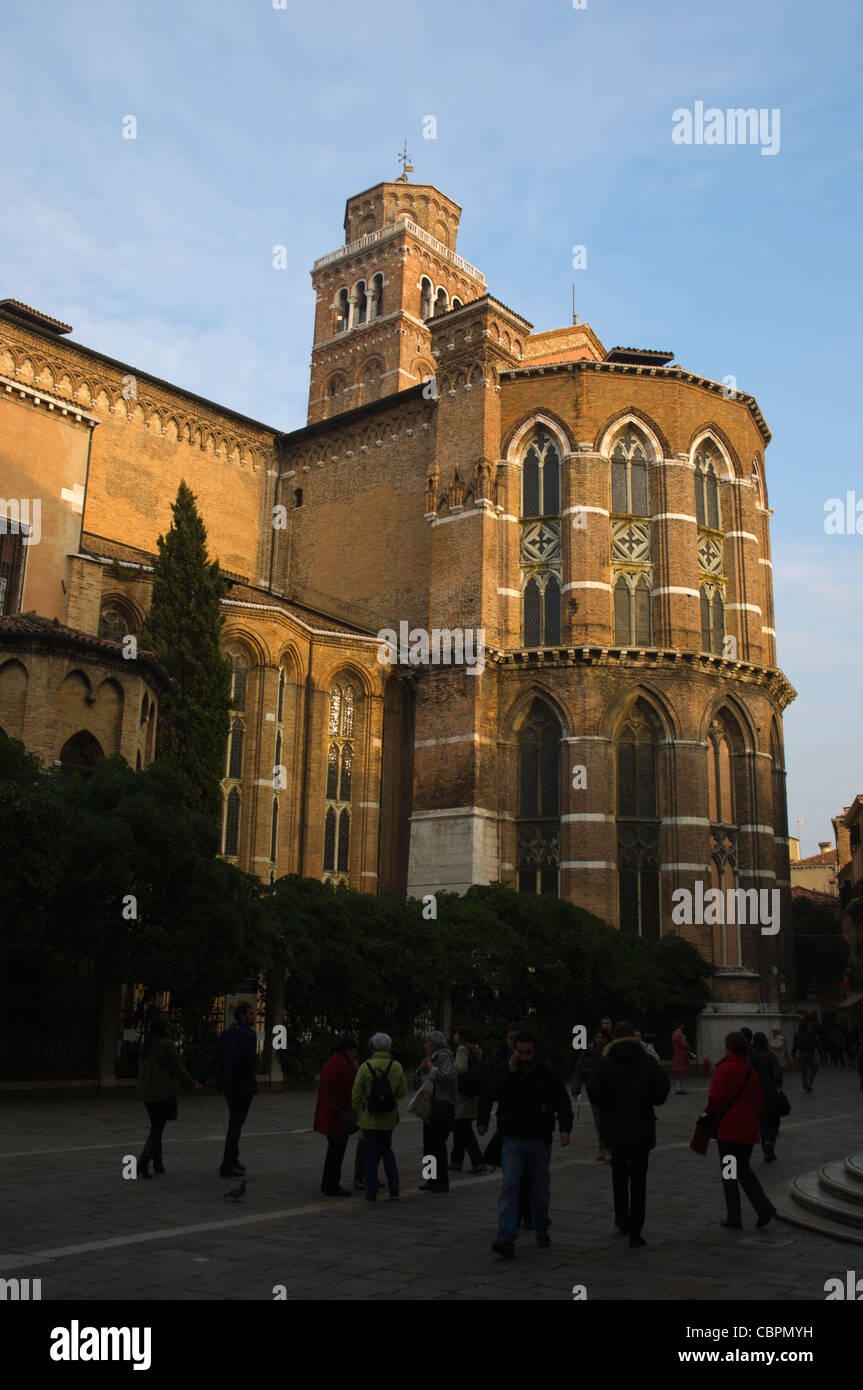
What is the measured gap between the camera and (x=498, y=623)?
32.8 m

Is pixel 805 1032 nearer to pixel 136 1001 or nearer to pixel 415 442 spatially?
pixel 136 1001

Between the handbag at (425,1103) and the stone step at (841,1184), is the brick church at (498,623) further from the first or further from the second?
the stone step at (841,1184)

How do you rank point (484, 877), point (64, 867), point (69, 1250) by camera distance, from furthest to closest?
point (484, 877)
point (64, 867)
point (69, 1250)

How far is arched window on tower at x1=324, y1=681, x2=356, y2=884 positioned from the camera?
108ft

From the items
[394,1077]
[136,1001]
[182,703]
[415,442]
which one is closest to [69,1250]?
[394,1077]

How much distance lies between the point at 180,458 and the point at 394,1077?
31.4m

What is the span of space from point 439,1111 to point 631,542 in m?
24.6

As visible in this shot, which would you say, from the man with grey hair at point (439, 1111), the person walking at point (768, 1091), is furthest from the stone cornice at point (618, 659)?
the man with grey hair at point (439, 1111)

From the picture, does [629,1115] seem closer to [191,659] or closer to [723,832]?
[191,659]

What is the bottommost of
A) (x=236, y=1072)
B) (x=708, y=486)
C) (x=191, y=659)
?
(x=236, y=1072)

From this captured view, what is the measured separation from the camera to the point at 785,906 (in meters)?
32.9

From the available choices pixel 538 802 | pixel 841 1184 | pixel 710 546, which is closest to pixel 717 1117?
pixel 841 1184

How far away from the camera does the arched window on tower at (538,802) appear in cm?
3134

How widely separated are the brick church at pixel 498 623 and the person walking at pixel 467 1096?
731 inches
